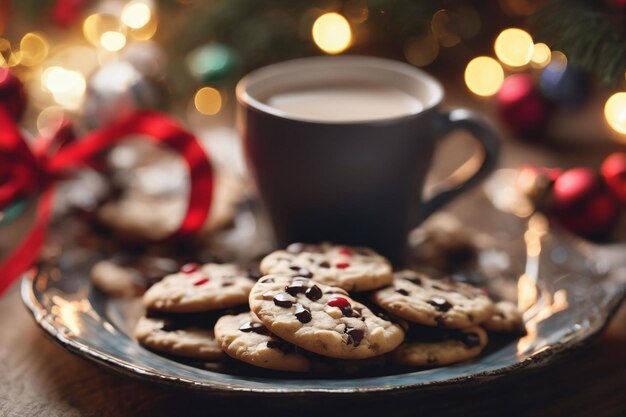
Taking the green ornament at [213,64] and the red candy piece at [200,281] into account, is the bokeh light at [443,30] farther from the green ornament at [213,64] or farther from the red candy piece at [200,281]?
the red candy piece at [200,281]

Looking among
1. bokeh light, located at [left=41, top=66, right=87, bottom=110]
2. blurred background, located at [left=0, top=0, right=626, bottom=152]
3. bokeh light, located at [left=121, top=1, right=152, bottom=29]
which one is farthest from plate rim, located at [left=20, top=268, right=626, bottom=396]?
bokeh light, located at [left=121, top=1, right=152, bottom=29]

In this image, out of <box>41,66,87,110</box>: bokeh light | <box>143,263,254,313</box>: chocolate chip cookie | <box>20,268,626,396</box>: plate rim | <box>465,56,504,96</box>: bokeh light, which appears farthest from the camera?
<box>465,56,504,96</box>: bokeh light

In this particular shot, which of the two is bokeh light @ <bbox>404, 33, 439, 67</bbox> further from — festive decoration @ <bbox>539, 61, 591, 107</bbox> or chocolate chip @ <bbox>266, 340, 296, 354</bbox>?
chocolate chip @ <bbox>266, 340, 296, 354</bbox>

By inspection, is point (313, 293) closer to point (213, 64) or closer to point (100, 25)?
point (213, 64)

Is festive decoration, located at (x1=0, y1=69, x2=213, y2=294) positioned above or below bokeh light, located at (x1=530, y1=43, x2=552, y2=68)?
below

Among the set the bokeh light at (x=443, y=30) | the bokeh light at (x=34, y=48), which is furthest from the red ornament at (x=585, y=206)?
the bokeh light at (x=34, y=48)

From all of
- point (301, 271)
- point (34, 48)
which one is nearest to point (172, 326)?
point (301, 271)
